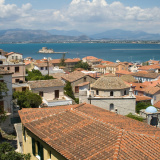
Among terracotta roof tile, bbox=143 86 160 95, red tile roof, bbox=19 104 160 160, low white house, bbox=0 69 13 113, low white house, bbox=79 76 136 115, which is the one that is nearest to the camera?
red tile roof, bbox=19 104 160 160

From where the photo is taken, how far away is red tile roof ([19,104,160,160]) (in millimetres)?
7578

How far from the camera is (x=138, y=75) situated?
5934 centimetres

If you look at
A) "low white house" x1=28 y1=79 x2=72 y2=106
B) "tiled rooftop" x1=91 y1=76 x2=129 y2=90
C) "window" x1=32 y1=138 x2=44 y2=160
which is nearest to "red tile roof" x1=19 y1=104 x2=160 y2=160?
"window" x1=32 y1=138 x2=44 y2=160

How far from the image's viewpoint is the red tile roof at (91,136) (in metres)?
7.58

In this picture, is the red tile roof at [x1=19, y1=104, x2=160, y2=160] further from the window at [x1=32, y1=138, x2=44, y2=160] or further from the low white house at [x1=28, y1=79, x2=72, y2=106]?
the low white house at [x1=28, y1=79, x2=72, y2=106]

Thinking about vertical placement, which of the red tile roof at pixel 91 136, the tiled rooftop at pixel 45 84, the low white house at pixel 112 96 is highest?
the red tile roof at pixel 91 136

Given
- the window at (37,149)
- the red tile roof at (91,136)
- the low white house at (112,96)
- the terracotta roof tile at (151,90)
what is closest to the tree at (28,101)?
the low white house at (112,96)

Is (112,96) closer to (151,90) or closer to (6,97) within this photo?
(6,97)

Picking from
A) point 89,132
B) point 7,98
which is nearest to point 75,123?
point 89,132

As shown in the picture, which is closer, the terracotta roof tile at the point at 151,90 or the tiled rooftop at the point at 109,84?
the tiled rooftop at the point at 109,84

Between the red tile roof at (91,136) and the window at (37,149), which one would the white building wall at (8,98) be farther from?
the window at (37,149)

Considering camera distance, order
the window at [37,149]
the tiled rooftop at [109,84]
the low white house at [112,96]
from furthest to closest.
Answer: the tiled rooftop at [109,84]
the low white house at [112,96]
the window at [37,149]

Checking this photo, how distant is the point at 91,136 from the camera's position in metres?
8.63

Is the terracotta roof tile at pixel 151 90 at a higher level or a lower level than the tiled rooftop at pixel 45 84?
lower
